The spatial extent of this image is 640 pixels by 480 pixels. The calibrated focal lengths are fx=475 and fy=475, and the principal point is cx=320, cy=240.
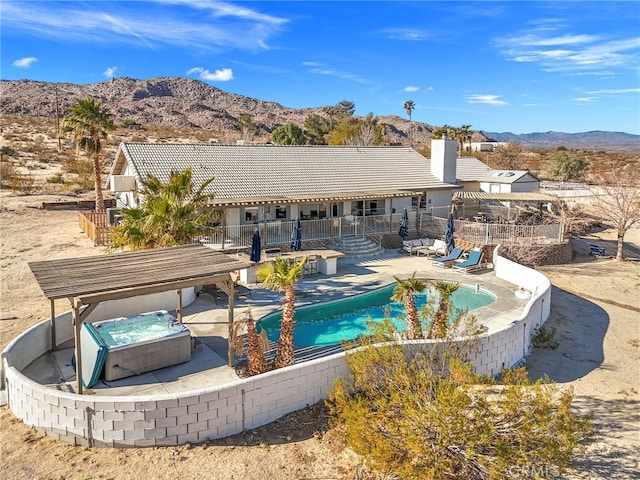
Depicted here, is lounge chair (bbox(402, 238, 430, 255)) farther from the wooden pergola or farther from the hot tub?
the hot tub

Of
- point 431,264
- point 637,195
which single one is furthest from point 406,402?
point 637,195

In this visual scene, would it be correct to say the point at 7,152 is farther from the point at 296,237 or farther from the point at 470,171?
the point at 470,171

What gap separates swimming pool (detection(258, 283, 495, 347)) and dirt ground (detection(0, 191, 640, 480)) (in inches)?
140

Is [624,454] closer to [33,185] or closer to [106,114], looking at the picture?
[106,114]

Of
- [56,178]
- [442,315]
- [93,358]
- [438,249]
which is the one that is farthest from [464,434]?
[56,178]

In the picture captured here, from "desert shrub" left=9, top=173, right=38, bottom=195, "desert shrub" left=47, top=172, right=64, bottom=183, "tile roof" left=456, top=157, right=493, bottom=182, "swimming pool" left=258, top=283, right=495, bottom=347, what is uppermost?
"tile roof" left=456, top=157, right=493, bottom=182

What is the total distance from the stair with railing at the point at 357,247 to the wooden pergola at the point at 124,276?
41.8 ft

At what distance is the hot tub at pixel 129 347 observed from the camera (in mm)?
12117

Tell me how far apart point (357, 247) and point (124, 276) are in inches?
647

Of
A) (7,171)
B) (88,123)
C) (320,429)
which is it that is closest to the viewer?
(320,429)

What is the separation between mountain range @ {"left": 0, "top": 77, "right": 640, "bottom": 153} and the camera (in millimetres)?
124513

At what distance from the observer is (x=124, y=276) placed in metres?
11.9

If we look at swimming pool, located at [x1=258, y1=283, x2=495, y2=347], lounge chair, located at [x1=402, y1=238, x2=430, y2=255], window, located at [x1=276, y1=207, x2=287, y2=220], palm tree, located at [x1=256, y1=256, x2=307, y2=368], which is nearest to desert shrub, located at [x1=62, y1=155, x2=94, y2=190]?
window, located at [x1=276, y1=207, x2=287, y2=220]

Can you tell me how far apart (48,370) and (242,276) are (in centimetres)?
949
